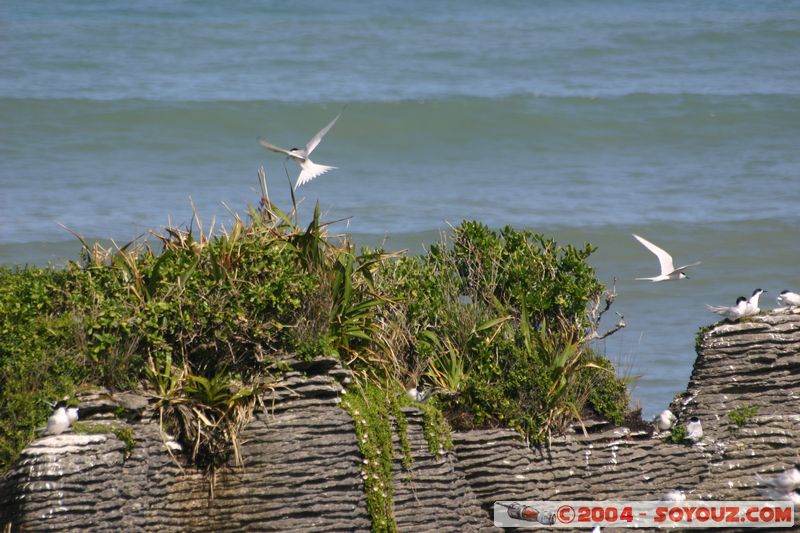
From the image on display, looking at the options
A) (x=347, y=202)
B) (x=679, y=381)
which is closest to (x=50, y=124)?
(x=347, y=202)

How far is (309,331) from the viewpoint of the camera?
8.78m

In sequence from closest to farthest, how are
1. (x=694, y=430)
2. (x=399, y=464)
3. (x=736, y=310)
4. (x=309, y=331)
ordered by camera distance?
(x=399, y=464)
(x=309, y=331)
(x=694, y=430)
(x=736, y=310)

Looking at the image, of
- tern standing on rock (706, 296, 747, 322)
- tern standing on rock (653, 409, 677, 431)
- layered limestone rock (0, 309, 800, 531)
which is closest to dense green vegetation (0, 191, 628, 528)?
layered limestone rock (0, 309, 800, 531)

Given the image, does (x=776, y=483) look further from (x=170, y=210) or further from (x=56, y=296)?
(x=170, y=210)

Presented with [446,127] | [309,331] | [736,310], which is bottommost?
[309,331]

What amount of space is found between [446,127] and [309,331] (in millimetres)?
21141

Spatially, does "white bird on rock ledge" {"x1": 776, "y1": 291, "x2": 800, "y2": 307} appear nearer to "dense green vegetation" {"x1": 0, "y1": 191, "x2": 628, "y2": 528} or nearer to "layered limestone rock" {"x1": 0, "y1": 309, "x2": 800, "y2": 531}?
"layered limestone rock" {"x1": 0, "y1": 309, "x2": 800, "y2": 531}

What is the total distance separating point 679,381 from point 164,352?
24.4 feet

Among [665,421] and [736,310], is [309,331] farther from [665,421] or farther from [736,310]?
[736,310]

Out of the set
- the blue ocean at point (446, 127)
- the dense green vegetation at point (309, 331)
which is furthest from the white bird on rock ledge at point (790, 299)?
the blue ocean at point (446, 127)

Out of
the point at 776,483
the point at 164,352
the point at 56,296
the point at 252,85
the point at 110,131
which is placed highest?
the point at 252,85

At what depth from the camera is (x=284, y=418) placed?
8297mm

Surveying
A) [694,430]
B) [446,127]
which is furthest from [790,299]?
[446,127]

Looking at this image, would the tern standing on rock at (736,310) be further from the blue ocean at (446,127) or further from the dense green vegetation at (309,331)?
the blue ocean at (446,127)
